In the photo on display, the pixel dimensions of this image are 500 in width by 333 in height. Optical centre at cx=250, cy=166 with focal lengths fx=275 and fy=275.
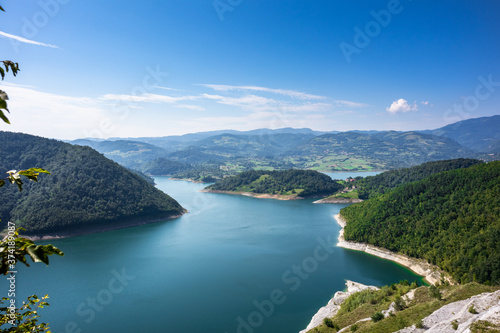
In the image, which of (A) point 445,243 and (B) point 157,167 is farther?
(B) point 157,167

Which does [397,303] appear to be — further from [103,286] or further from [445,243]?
[103,286]

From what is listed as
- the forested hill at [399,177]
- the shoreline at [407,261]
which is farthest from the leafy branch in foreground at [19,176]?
the forested hill at [399,177]

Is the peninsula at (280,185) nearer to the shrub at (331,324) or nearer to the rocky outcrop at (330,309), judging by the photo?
the rocky outcrop at (330,309)

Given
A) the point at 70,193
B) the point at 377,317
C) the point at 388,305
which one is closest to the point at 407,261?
the point at 388,305

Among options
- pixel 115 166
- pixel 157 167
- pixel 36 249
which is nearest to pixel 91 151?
pixel 115 166

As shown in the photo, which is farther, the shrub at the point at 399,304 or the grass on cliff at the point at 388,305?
the shrub at the point at 399,304
